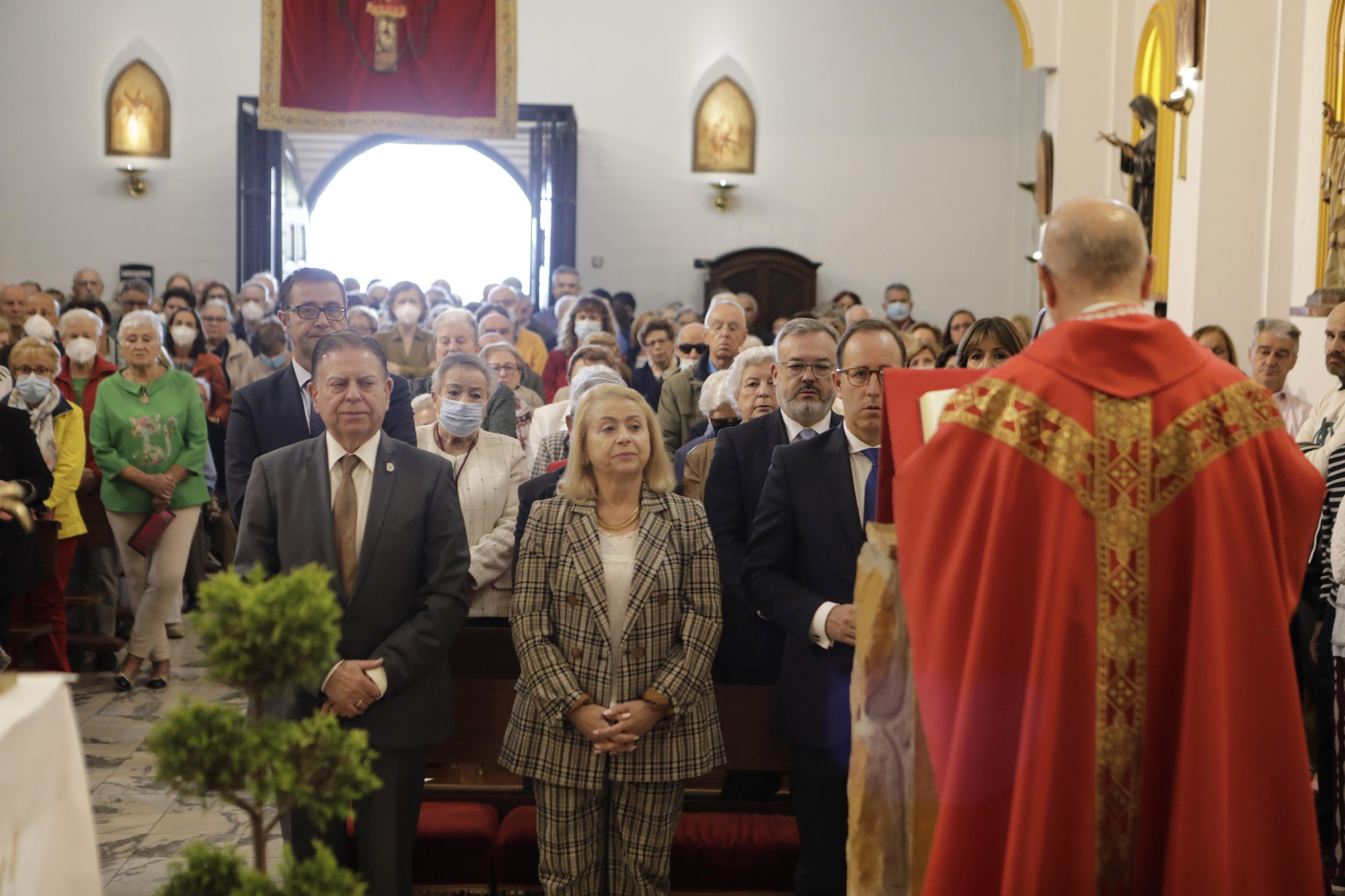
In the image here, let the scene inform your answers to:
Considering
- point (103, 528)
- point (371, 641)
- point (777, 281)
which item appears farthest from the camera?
point (777, 281)

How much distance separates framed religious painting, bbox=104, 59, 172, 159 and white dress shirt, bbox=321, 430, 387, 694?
13.3 metres

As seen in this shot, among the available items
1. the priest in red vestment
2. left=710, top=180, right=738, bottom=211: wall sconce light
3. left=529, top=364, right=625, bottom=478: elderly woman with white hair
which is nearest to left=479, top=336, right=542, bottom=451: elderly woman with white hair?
left=529, top=364, right=625, bottom=478: elderly woman with white hair

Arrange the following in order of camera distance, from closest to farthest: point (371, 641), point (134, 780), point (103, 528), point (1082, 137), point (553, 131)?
point (371, 641), point (134, 780), point (103, 528), point (1082, 137), point (553, 131)

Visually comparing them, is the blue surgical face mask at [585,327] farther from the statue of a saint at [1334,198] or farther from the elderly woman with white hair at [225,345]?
the statue of a saint at [1334,198]

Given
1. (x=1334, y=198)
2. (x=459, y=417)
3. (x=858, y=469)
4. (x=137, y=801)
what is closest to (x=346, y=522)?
(x=459, y=417)

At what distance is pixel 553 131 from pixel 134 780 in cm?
1034

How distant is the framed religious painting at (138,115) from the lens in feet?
49.2

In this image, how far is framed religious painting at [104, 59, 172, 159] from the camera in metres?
15.0

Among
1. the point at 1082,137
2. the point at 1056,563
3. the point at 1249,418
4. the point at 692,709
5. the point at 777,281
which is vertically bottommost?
the point at 692,709

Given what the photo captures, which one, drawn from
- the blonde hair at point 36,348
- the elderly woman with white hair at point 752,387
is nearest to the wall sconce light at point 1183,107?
the elderly woman with white hair at point 752,387

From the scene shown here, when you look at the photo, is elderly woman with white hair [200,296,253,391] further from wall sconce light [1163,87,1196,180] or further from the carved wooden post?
the carved wooden post

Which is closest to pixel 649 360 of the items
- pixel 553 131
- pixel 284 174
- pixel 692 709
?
pixel 692 709

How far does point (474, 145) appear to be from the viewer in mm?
17062

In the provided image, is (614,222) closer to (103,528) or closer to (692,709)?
(103,528)
